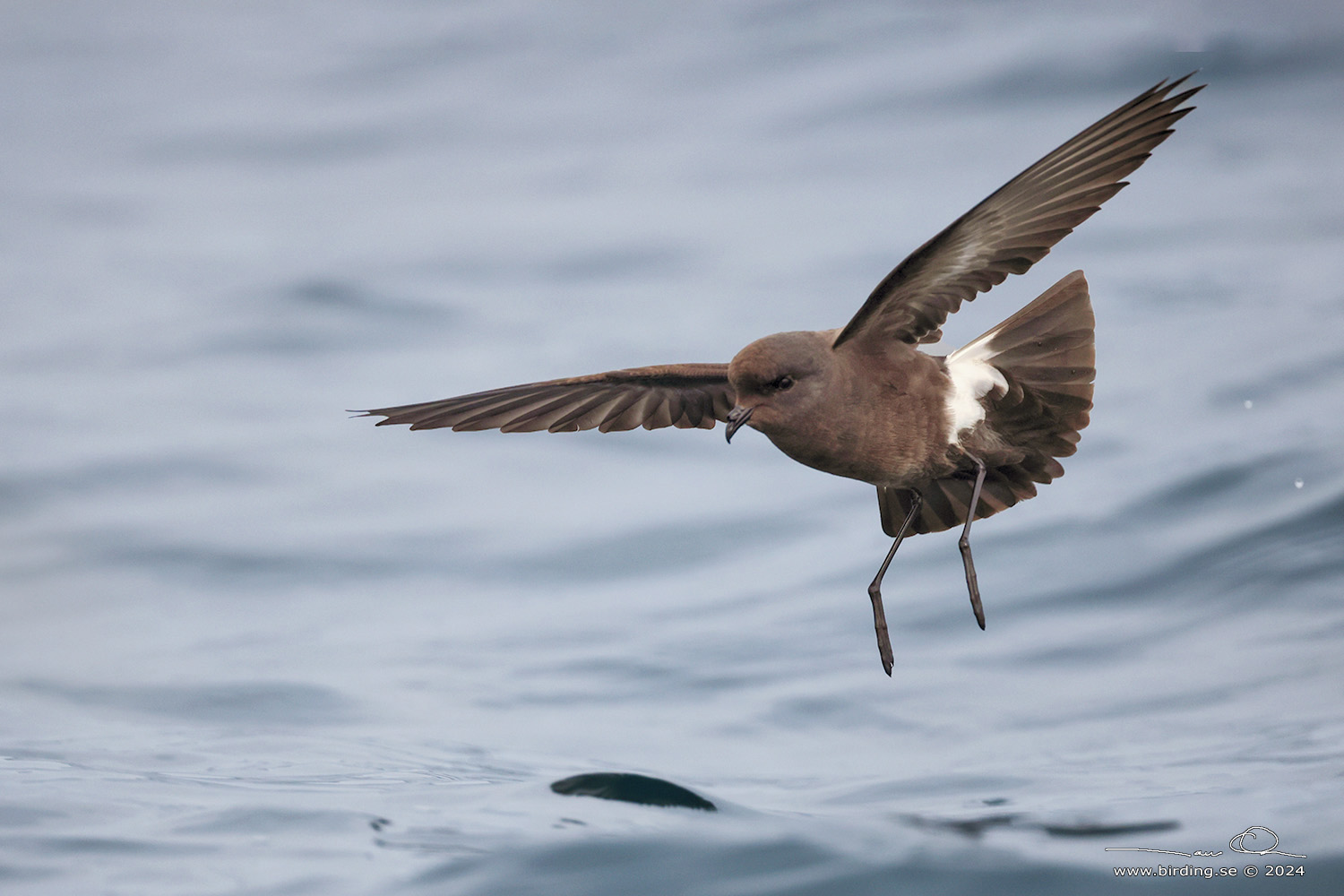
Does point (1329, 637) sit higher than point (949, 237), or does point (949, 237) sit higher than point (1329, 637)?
point (949, 237)

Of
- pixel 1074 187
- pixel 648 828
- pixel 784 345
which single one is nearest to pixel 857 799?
pixel 648 828

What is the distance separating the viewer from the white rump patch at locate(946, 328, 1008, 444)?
5.34 m

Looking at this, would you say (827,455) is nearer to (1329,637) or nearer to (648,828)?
(648,828)

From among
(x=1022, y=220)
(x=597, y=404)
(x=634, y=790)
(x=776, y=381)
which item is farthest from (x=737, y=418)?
(x=634, y=790)

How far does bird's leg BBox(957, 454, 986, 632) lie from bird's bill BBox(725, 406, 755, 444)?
0.85 m

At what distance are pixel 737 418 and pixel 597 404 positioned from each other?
141cm

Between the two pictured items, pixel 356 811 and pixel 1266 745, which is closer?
pixel 356 811

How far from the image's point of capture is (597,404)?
20.5 ft

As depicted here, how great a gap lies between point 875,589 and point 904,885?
108cm

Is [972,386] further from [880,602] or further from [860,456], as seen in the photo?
[880,602]

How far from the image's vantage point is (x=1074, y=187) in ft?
15.6
